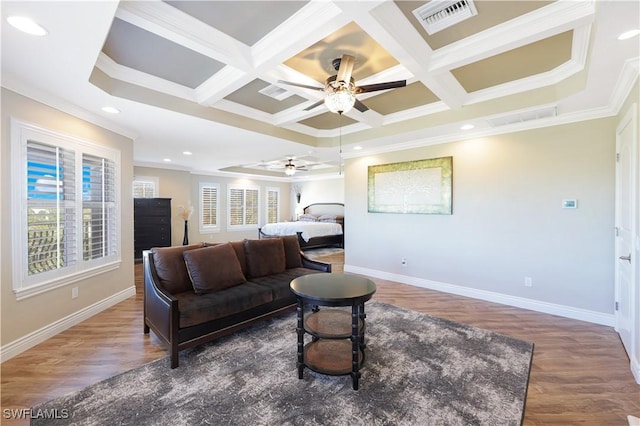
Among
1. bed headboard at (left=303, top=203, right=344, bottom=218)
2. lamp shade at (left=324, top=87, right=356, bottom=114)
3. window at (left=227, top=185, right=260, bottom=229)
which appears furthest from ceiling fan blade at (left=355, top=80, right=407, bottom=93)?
window at (left=227, top=185, right=260, bottom=229)

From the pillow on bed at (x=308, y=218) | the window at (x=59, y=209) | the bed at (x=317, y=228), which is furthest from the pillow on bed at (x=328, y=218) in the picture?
the window at (x=59, y=209)

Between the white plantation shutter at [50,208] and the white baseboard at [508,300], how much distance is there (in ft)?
15.0

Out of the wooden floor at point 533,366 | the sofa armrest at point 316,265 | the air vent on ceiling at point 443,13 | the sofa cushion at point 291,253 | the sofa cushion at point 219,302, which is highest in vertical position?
the air vent on ceiling at point 443,13

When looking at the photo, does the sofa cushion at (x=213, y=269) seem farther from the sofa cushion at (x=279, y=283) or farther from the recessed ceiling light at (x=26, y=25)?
the recessed ceiling light at (x=26, y=25)

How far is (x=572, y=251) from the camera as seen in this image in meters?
3.40

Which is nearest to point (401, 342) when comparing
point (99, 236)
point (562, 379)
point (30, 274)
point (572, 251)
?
point (562, 379)

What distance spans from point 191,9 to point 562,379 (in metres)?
3.96

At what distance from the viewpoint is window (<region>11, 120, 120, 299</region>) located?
257cm

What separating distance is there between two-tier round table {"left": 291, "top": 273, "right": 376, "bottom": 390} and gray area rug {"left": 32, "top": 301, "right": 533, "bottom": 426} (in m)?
0.10

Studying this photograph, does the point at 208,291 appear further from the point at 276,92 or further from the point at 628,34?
the point at 628,34

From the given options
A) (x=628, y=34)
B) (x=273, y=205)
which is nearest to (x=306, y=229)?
(x=273, y=205)

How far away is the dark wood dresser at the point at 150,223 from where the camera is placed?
6.50 meters

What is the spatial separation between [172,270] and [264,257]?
1081mm

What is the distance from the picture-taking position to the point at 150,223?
664cm
